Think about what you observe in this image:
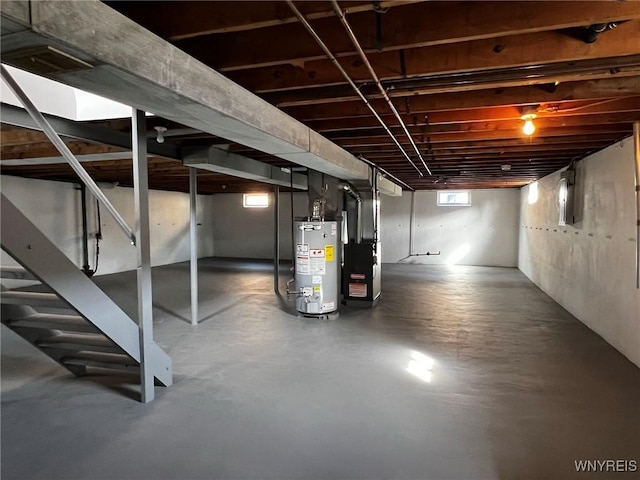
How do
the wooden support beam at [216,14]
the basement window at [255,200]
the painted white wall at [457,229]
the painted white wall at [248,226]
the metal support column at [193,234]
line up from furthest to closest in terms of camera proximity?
1. the basement window at [255,200]
2. the painted white wall at [248,226]
3. the painted white wall at [457,229]
4. the metal support column at [193,234]
5. the wooden support beam at [216,14]

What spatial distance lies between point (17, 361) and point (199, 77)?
312 cm

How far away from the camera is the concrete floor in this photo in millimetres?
1917

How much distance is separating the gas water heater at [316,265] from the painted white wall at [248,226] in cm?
648

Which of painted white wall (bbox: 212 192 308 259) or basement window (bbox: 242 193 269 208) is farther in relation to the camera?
basement window (bbox: 242 193 269 208)

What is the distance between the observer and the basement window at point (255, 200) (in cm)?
1133

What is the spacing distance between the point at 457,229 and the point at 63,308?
9.42 metres

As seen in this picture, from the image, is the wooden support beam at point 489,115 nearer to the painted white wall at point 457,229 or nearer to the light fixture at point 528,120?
the light fixture at point 528,120

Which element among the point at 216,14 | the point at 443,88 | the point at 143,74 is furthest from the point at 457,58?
the point at 143,74

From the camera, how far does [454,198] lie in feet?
33.1

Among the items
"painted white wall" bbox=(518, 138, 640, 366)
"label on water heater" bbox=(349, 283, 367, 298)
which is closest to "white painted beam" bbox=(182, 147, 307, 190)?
"label on water heater" bbox=(349, 283, 367, 298)

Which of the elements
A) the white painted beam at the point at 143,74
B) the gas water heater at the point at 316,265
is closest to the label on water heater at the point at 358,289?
the gas water heater at the point at 316,265

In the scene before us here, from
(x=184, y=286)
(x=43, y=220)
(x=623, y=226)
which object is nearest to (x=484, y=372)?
(x=623, y=226)

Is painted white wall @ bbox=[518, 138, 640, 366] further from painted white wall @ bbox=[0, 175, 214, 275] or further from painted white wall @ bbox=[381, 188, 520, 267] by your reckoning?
painted white wall @ bbox=[0, 175, 214, 275]

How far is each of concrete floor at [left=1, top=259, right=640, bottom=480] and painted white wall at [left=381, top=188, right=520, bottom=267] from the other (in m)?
5.71
